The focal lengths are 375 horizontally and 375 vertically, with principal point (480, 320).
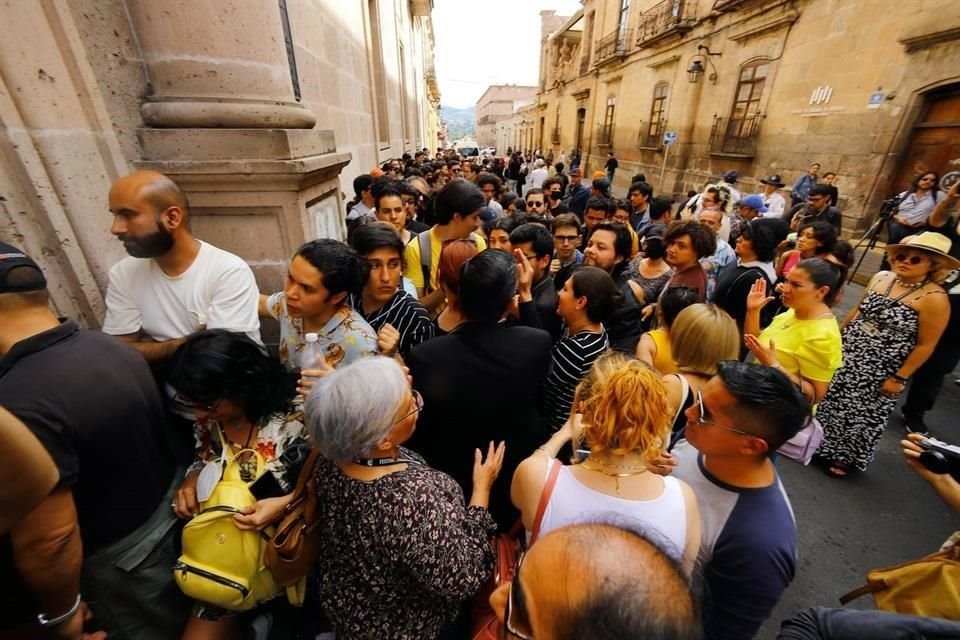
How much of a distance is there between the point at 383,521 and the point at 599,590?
2.18 ft

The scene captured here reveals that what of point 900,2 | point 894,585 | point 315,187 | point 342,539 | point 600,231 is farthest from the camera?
point 900,2

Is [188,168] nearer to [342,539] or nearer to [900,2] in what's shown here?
[342,539]

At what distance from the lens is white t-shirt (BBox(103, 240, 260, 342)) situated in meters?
1.79

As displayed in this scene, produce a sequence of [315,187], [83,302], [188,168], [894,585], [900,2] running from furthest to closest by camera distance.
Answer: [900,2], [315,187], [188,168], [83,302], [894,585]

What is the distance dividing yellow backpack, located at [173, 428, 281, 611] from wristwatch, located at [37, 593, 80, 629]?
0.94ft

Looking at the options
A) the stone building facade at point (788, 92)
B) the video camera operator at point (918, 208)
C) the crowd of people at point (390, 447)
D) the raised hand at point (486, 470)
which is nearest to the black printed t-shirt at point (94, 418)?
the crowd of people at point (390, 447)

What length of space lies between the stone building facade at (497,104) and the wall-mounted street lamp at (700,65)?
169ft

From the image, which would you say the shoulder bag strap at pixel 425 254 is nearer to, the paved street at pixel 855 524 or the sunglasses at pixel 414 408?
the sunglasses at pixel 414 408

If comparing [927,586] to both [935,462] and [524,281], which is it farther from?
[524,281]

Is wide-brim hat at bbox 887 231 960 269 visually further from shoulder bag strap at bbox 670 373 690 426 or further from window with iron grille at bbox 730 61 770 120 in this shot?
window with iron grille at bbox 730 61 770 120

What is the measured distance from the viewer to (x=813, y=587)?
86.7 inches

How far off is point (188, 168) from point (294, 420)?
1.60 meters

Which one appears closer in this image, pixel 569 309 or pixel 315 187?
pixel 569 309

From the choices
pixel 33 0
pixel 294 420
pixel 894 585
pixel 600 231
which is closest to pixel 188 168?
pixel 33 0
